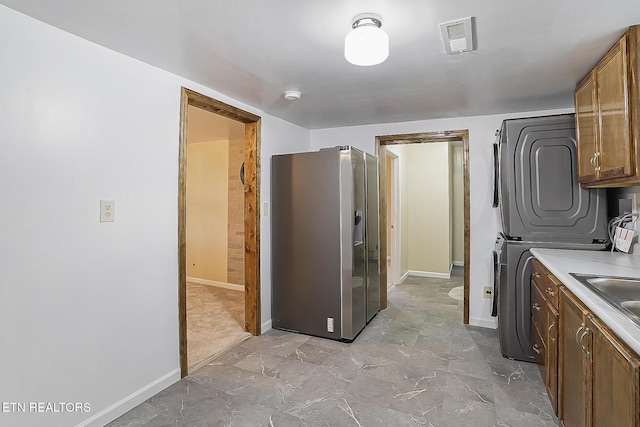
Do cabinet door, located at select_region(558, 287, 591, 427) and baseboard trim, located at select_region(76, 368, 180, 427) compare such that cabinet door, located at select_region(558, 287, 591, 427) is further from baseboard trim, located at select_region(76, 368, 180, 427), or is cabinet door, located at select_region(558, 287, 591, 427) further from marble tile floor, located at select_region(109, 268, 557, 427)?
baseboard trim, located at select_region(76, 368, 180, 427)

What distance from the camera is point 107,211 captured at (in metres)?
2.00

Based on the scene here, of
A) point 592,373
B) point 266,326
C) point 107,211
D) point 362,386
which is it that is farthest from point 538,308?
point 107,211

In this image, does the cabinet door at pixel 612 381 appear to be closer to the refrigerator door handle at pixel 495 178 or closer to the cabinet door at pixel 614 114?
the cabinet door at pixel 614 114

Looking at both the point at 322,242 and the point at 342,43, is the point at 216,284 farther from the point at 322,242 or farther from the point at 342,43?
the point at 342,43

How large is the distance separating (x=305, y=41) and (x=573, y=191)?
2.25 meters

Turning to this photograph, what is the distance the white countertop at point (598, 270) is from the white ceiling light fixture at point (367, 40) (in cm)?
142

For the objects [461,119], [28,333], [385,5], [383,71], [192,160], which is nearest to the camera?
[385,5]

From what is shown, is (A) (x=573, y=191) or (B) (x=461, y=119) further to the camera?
(B) (x=461, y=119)

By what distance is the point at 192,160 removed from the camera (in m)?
5.67

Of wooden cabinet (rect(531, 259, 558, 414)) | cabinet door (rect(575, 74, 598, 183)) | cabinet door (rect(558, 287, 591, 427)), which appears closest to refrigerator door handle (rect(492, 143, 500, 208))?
cabinet door (rect(575, 74, 598, 183))

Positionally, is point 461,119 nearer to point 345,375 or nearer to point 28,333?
point 345,375

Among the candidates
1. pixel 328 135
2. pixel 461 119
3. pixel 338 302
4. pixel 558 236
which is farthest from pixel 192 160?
pixel 558 236

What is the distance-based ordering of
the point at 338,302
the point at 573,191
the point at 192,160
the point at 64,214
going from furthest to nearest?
the point at 192,160 < the point at 338,302 < the point at 573,191 < the point at 64,214

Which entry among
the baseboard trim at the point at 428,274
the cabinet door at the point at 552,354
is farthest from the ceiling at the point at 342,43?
the baseboard trim at the point at 428,274
